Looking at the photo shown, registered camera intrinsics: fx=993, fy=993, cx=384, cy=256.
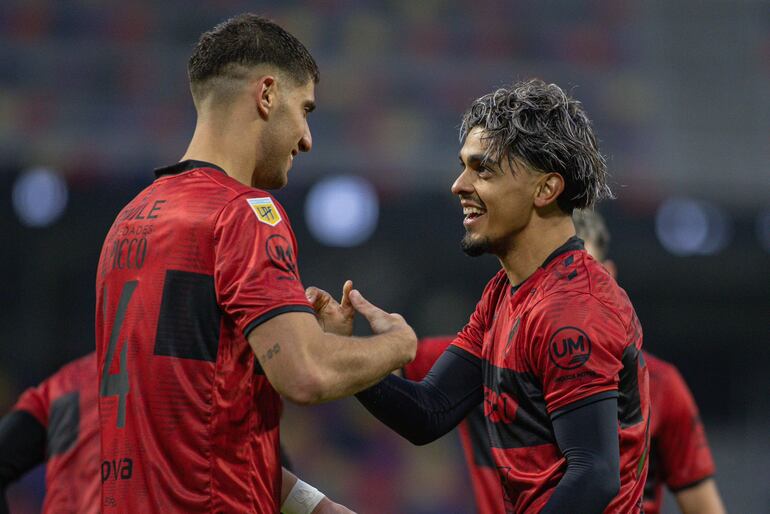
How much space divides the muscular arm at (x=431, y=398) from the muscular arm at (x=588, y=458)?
588 millimetres

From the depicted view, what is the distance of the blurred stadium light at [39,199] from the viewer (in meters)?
11.2

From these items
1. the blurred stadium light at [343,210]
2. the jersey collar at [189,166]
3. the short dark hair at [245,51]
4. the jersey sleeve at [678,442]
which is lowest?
the blurred stadium light at [343,210]

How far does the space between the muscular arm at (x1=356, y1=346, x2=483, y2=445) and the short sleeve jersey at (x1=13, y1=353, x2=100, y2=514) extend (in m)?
1.49

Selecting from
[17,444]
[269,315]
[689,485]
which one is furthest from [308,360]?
[689,485]

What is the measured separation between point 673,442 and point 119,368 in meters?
2.71

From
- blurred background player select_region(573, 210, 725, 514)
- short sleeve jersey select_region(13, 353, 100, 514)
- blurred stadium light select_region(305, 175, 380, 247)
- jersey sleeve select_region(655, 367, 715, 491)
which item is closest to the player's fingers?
short sleeve jersey select_region(13, 353, 100, 514)

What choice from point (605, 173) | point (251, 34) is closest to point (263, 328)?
point (251, 34)

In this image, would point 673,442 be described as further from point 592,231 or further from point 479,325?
point 479,325

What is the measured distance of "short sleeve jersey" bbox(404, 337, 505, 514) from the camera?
407 centimetres

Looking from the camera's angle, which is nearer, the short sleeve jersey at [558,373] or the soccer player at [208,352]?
the soccer player at [208,352]

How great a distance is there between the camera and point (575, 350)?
2693 millimetres

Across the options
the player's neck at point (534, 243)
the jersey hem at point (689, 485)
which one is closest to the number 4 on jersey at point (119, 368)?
the player's neck at point (534, 243)

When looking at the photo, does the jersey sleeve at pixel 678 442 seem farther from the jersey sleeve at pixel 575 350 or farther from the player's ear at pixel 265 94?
the player's ear at pixel 265 94

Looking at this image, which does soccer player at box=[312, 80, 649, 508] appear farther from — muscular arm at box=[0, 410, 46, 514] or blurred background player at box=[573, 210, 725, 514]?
muscular arm at box=[0, 410, 46, 514]
